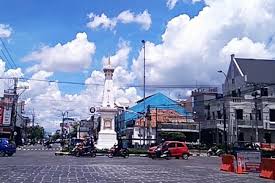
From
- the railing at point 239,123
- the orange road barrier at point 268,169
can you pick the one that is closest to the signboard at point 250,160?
the orange road barrier at point 268,169

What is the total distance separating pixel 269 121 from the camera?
2744 inches

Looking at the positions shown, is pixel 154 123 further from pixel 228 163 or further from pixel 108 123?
pixel 228 163

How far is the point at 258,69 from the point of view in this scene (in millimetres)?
79188

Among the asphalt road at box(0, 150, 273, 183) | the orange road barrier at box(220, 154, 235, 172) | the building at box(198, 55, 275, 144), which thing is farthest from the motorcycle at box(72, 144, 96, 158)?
the building at box(198, 55, 275, 144)

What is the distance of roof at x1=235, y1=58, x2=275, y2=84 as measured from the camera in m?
76.8

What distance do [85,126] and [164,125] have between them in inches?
3669

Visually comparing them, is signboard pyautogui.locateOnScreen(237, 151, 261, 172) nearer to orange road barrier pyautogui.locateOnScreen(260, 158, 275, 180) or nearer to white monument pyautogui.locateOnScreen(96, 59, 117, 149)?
orange road barrier pyautogui.locateOnScreen(260, 158, 275, 180)

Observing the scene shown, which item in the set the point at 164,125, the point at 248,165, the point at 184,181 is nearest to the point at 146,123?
the point at 164,125

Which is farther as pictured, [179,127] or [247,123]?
[179,127]

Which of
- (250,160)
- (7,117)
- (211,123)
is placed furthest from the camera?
A: (7,117)

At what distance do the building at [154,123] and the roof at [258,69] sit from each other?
1200cm

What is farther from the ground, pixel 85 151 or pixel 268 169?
pixel 85 151

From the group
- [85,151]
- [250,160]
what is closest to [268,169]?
[250,160]

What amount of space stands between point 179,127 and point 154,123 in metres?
6.43
